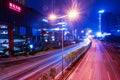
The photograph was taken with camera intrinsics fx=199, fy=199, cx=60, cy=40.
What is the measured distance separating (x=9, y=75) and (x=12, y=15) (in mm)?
40477

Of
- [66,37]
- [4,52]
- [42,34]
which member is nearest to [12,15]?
[4,52]

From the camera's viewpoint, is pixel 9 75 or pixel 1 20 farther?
pixel 1 20

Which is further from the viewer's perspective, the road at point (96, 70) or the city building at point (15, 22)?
the city building at point (15, 22)

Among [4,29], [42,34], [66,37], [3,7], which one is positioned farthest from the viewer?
[66,37]

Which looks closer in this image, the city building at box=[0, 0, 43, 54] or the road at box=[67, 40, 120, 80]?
the road at box=[67, 40, 120, 80]

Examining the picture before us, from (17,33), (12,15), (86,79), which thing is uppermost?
(12,15)

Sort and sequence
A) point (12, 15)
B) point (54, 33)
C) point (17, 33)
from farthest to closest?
1. point (54, 33)
2. point (17, 33)
3. point (12, 15)

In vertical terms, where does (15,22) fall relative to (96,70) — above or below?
above

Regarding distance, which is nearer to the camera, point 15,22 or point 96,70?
point 96,70

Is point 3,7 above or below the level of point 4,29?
above

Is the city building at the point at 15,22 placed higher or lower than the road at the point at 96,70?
higher

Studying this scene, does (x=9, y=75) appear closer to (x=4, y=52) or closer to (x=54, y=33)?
(x=4, y=52)

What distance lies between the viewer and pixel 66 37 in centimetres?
19650

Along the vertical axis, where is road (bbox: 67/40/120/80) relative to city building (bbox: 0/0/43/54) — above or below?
below
